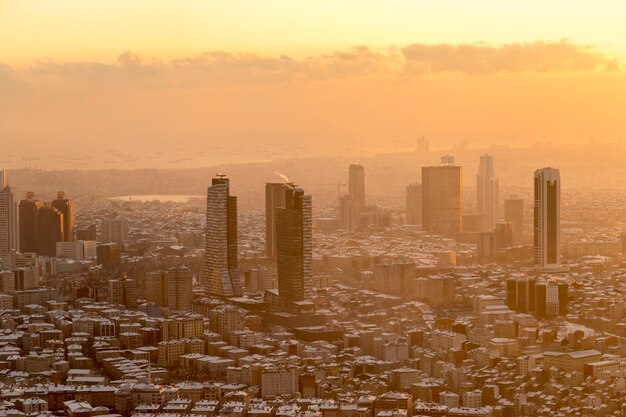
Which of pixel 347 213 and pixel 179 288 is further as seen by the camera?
pixel 347 213

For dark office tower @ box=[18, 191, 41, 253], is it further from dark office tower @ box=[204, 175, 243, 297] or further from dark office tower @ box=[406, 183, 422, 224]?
dark office tower @ box=[406, 183, 422, 224]

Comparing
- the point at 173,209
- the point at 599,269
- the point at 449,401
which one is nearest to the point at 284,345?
the point at 449,401

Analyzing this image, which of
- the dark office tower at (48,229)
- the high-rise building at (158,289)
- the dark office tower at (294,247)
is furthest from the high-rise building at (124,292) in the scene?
the dark office tower at (48,229)

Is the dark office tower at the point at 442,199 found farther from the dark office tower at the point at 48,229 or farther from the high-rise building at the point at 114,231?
the dark office tower at the point at 48,229

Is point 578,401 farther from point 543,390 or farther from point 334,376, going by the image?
point 334,376

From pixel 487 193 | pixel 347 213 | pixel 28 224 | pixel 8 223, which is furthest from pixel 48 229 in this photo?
pixel 487 193

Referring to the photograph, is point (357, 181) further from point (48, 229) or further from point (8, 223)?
point (8, 223)

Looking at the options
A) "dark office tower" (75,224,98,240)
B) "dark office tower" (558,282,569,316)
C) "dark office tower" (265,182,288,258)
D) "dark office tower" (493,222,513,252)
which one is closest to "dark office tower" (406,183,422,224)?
"dark office tower" (493,222,513,252)
